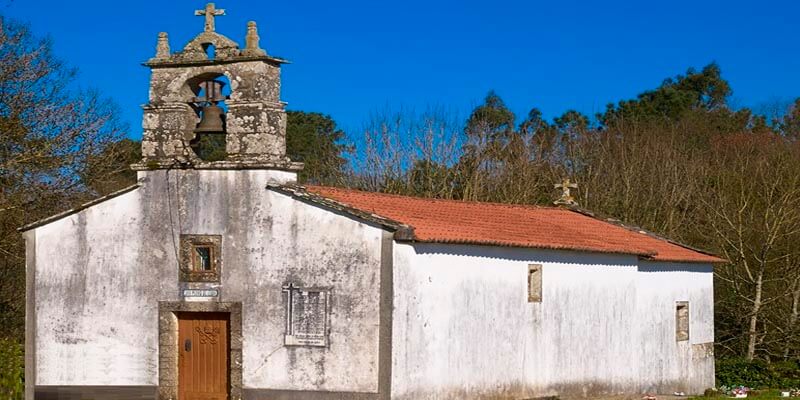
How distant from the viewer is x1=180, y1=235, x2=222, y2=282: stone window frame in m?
22.3

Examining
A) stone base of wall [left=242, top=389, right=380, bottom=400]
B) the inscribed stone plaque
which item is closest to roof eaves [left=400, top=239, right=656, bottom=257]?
the inscribed stone plaque

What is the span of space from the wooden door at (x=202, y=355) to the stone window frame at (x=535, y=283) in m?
5.77

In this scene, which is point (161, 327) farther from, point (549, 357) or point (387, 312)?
point (549, 357)

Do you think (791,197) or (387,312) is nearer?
(387,312)

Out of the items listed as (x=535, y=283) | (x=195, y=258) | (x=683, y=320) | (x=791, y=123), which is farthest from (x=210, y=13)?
(x=791, y=123)

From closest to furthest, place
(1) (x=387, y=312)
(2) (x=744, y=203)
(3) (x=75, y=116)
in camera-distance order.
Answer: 1. (1) (x=387, y=312)
2. (3) (x=75, y=116)
3. (2) (x=744, y=203)

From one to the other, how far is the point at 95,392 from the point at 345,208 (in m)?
5.58

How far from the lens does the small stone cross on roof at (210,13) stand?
22.6m

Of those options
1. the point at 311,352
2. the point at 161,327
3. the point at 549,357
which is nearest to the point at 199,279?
the point at 161,327

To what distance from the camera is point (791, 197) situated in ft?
122

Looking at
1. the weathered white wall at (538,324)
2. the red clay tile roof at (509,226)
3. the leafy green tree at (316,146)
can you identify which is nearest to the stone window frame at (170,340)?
A: the red clay tile roof at (509,226)

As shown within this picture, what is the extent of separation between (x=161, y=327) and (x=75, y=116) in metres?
10.8

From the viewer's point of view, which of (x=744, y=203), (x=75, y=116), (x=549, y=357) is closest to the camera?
(x=549, y=357)

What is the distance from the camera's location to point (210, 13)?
22.7 metres
